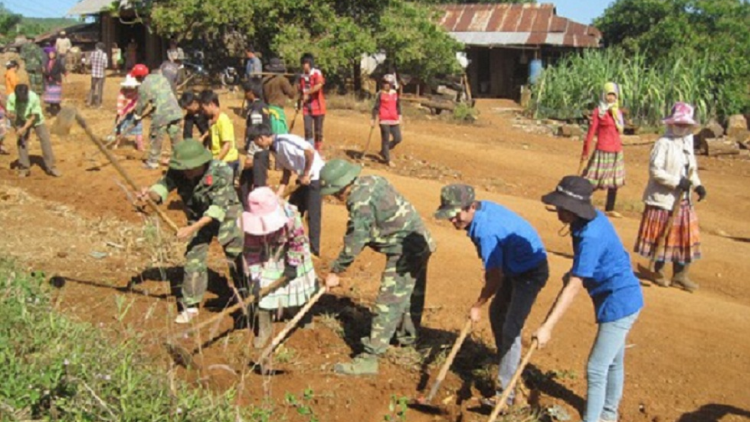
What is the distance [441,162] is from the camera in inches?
615

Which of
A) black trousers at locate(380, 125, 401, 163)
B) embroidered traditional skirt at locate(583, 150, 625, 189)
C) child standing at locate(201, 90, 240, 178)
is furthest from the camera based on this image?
black trousers at locate(380, 125, 401, 163)

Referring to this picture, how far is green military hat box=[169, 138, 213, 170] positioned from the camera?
6.00 metres

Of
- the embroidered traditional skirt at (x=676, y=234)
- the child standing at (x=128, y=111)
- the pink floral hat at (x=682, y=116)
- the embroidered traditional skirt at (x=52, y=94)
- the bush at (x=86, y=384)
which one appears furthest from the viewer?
the embroidered traditional skirt at (x=52, y=94)

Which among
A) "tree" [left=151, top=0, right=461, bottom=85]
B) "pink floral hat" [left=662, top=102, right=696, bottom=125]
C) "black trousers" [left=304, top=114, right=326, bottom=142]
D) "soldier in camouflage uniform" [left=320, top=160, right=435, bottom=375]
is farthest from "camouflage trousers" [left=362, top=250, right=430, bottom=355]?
"tree" [left=151, top=0, right=461, bottom=85]

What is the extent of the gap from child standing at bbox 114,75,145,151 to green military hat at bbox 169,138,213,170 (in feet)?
24.3

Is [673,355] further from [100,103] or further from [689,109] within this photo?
[100,103]

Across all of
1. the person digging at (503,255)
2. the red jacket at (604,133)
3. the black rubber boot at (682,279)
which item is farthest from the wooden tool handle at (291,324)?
the red jacket at (604,133)

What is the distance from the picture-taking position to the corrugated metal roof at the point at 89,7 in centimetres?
2646

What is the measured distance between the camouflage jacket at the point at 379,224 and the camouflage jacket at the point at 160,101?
6.24m

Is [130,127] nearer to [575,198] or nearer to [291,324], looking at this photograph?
[291,324]

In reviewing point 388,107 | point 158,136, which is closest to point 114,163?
point 158,136

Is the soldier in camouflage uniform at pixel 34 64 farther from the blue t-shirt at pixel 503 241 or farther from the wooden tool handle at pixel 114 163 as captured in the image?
the blue t-shirt at pixel 503 241

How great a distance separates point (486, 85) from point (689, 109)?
2222cm

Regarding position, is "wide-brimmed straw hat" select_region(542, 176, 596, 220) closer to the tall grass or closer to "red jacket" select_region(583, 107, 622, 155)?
"red jacket" select_region(583, 107, 622, 155)
